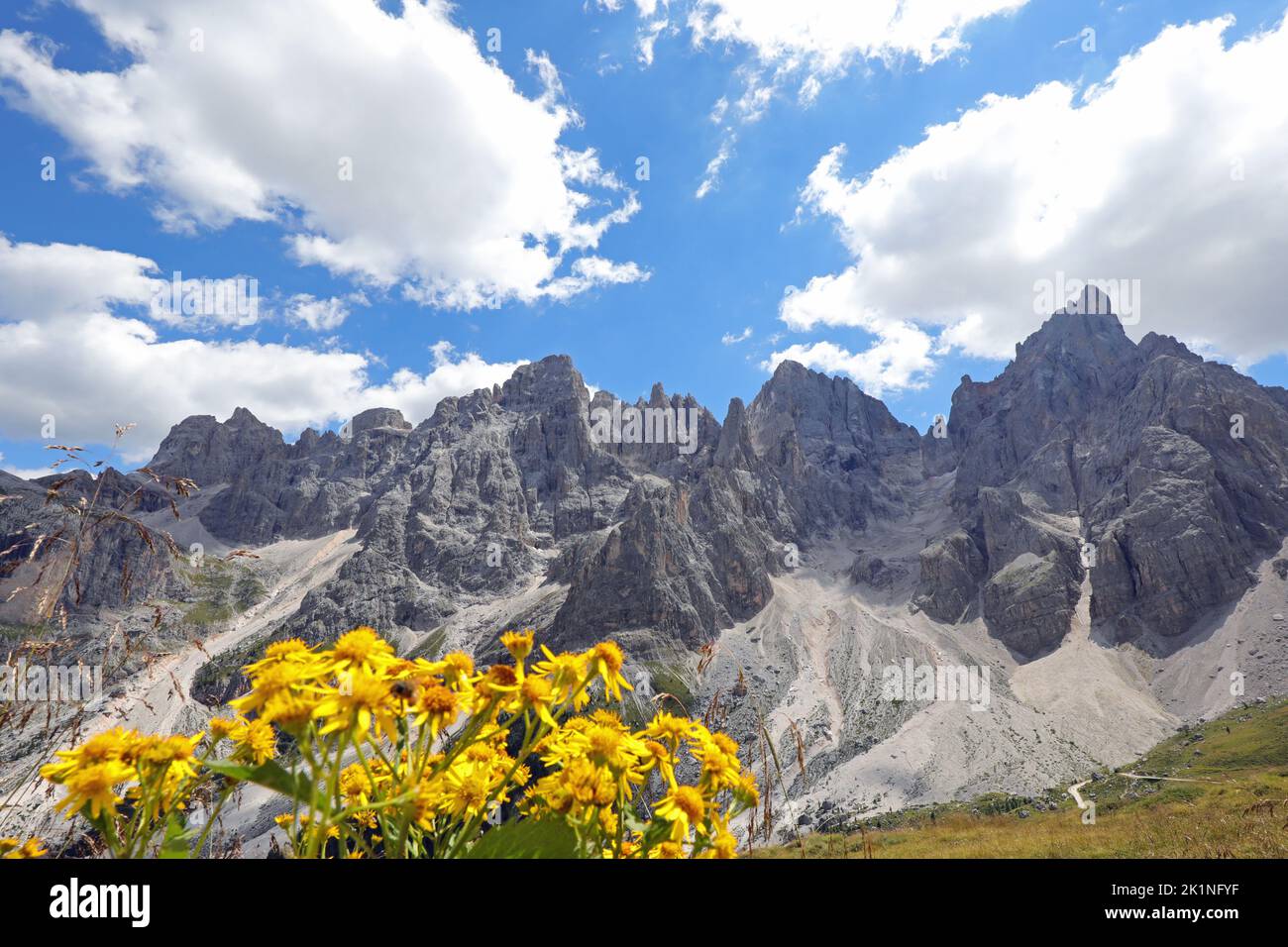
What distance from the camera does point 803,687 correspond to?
156 m

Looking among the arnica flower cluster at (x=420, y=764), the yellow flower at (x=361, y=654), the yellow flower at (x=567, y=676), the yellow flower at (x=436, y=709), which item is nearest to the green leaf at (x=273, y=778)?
the arnica flower cluster at (x=420, y=764)

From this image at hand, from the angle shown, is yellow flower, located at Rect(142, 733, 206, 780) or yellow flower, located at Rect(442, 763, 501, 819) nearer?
yellow flower, located at Rect(142, 733, 206, 780)

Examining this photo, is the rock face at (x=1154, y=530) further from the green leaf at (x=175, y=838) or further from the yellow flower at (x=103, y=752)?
the yellow flower at (x=103, y=752)

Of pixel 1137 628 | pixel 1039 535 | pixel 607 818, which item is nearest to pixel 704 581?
pixel 1039 535

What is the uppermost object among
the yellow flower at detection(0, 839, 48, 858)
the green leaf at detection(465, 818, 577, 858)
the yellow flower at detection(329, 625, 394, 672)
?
the yellow flower at detection(329, 625, 394, 672)

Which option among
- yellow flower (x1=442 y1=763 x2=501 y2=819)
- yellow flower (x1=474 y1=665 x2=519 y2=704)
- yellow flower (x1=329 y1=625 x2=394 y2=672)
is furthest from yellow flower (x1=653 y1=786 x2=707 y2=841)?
yellow flower (x1=329 y1=625 x2=394 y2=672)

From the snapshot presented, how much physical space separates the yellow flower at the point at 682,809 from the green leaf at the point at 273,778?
6.50 ft

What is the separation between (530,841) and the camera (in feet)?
10.5

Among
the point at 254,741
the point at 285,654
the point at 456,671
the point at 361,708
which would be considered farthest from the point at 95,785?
the point at 456,671

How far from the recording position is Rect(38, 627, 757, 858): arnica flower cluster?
3.05 meters

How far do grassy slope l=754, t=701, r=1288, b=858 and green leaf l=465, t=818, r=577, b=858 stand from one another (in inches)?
734

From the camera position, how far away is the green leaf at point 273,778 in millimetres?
2397

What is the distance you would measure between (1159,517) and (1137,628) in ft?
104

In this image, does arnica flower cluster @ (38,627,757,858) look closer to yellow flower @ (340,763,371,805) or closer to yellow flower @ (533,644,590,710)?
yellow flower @ (533,644,590,710)
